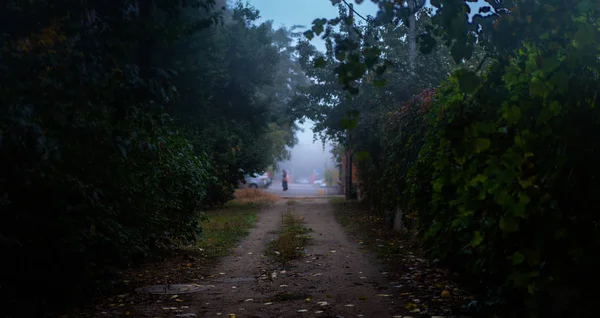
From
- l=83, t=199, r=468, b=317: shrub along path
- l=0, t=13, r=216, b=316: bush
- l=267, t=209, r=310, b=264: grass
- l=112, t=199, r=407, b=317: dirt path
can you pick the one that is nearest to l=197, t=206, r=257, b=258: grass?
l=83, t=199, r=468, b=317: shrub along path

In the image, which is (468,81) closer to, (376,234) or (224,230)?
(376,234)

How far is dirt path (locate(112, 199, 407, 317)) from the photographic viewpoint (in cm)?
646

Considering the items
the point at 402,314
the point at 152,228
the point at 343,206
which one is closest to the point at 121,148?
the point at 402,314

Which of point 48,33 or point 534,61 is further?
point 48,33

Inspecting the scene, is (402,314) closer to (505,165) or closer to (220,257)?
(505,165)

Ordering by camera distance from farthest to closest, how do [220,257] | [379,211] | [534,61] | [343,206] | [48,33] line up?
[343,206] < [379,211] < [220,257] < [48,33] < [534,61]

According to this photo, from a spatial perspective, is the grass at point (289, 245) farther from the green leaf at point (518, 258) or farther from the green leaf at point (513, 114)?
the green leaf at point (513, 114)

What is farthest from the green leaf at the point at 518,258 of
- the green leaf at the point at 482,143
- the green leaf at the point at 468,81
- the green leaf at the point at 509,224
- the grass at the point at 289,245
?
the grass at the point at 289,245

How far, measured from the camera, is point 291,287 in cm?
787

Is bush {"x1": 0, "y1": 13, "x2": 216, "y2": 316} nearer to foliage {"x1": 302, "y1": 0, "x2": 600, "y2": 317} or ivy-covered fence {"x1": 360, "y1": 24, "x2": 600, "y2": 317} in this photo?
foliage {"x1": 302, "y1": 0, "x2": 600, "y2": 317}

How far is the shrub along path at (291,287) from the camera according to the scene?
6.50m

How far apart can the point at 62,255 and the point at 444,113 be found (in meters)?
4.74

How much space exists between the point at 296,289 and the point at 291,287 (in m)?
0.18

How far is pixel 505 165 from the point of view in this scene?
415 centimetres
